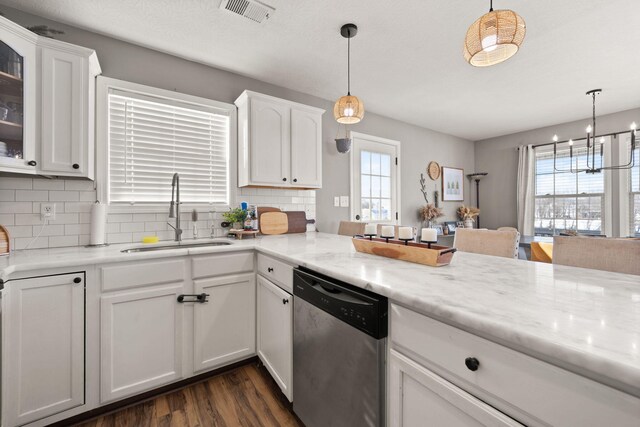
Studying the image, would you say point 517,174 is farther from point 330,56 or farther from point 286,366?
point 286,366

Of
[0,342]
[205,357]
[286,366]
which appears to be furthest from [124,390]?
[286,366]

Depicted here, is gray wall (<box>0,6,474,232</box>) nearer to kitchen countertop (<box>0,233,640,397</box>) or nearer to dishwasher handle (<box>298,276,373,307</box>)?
kitchen countertop (<box>0,233,640,397</box>)

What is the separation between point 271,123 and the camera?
2.59 metres

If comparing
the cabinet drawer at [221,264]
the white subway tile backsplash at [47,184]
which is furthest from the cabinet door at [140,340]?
the white subway tile backsplash at [47,184]

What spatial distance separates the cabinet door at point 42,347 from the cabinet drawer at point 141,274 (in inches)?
5.0

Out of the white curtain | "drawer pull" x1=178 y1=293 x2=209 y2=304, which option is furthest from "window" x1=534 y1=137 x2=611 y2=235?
"drawer pull" x1=178 y1=293 x2=209 y2=304

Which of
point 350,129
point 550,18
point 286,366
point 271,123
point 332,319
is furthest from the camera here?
point 350,129

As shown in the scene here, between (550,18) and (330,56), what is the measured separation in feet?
5.24

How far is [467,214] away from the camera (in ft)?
15.9

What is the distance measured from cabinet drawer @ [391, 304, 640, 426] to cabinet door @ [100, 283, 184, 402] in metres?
1.51

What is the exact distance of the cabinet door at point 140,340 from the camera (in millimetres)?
1573

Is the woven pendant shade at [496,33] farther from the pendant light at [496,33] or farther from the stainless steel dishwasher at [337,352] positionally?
the stainless steel dishwasher at [337,352]

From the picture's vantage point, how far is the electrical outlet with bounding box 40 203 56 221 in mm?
1876

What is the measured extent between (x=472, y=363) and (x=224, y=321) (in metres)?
1.65
